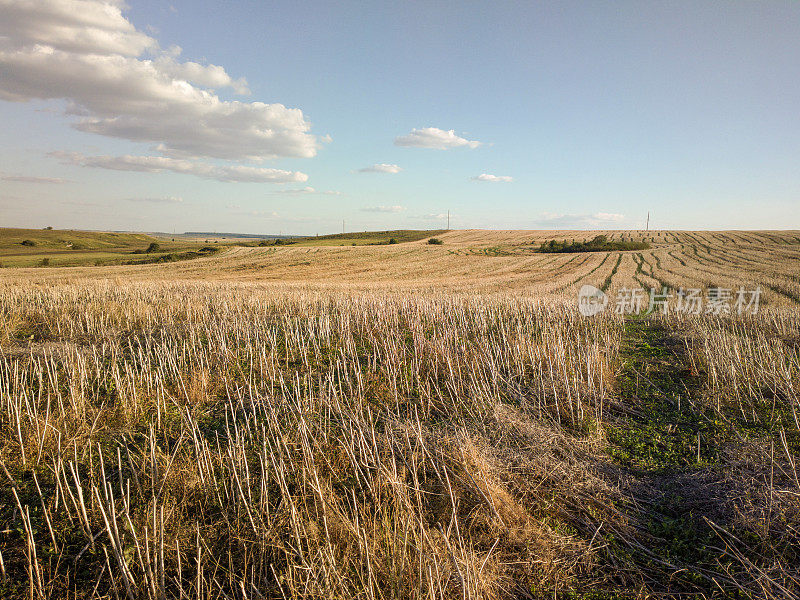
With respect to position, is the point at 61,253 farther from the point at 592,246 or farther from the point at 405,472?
the point at 592,246

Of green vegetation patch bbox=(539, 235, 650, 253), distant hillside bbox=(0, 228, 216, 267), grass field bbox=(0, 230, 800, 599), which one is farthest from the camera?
green vegetation patch bbox=(539, 235, 650, 253)

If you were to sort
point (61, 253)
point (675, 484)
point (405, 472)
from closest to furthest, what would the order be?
1. point (405, 472)
2. point (675, 484)
3. point (61, 253)

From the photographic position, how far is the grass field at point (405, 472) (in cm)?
271

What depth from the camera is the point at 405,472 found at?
3475mm

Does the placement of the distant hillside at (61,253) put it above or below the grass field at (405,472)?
above

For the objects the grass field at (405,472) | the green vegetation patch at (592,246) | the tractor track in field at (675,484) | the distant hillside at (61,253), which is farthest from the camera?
the green vegetation patch at (592,246)

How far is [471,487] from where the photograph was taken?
335 cm

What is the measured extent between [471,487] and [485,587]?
0.91 metres

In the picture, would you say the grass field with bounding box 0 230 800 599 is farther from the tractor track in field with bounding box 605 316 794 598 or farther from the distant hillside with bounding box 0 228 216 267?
the distant hillside with bounding box 0 228 216 267

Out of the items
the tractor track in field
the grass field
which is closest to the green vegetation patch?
the grass field

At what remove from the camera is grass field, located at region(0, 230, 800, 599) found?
2.71 metres

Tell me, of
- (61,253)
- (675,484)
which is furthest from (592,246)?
(61,253)

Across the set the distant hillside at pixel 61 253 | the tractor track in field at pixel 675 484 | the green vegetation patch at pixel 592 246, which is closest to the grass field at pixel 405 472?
the tractor track in field at pixel 675 484

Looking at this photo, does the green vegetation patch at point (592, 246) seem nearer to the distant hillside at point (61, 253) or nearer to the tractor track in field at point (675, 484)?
the distant hillside at point (61, 253)
